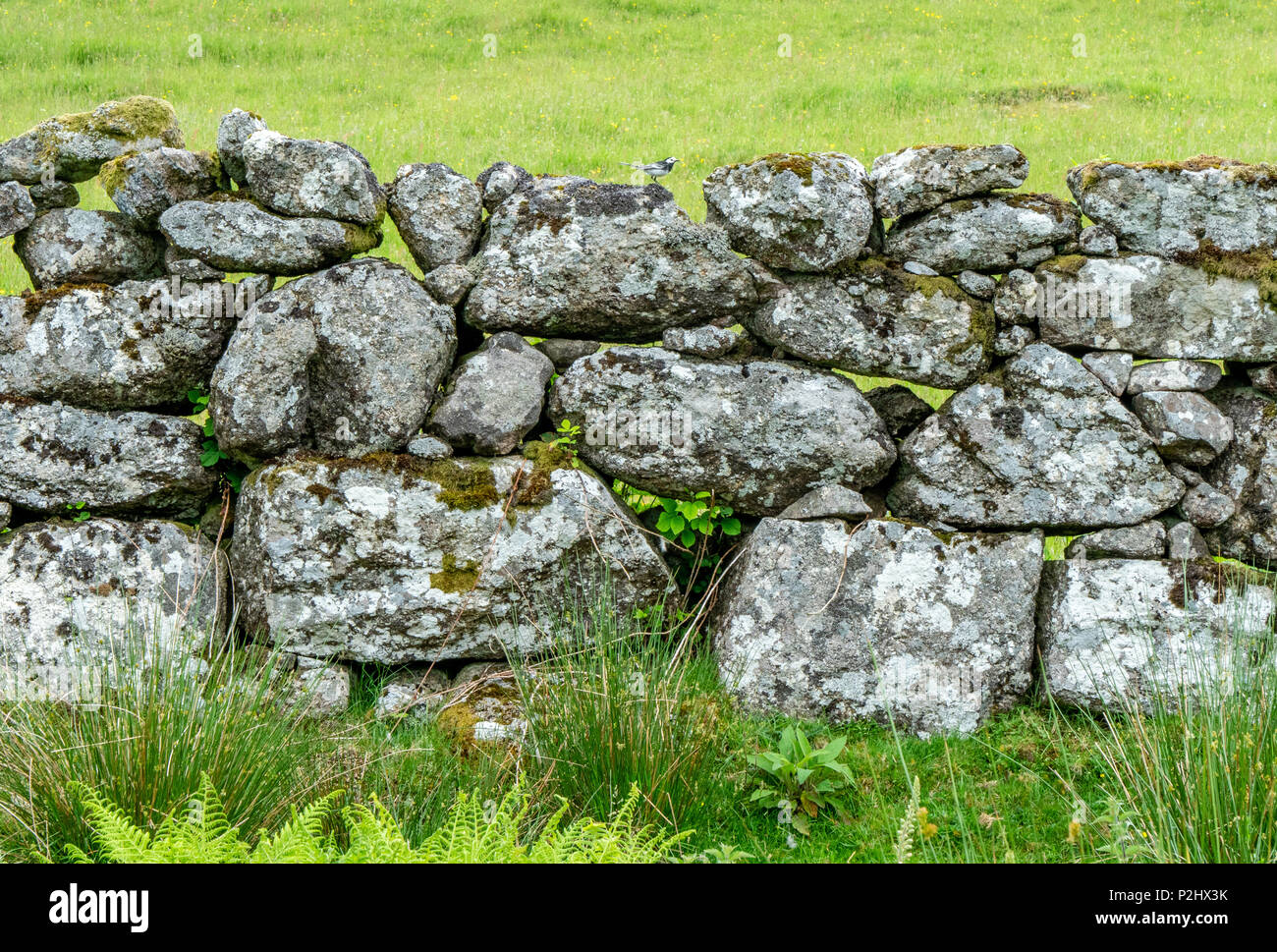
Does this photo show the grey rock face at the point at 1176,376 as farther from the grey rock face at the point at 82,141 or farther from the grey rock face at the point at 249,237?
the grey rock face at the point at 82,141

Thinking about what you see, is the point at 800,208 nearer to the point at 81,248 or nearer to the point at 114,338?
the point at 114,338

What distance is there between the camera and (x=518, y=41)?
1250 cm

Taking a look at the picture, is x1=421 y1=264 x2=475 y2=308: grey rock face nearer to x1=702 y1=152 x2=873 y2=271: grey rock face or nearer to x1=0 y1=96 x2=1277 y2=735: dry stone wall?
x1=0 y1=96 x2=1277 y2=735: dry stone wall

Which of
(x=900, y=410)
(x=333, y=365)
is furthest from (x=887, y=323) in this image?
(x=333, y=365)

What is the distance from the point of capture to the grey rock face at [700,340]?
12.9ft

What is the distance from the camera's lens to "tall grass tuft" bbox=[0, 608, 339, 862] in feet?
8.79

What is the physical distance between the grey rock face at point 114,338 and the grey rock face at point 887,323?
2145 mm

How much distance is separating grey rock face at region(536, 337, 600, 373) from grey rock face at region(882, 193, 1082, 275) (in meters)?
1.33

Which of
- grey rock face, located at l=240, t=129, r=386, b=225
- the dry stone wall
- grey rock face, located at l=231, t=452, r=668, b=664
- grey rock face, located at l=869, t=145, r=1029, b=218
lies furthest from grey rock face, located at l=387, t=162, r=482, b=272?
grey rock face, located at l=869, t=145, r=1029, b=218

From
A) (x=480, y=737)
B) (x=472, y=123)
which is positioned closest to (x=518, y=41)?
(x=472, y=123)

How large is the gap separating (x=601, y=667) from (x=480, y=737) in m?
0.60

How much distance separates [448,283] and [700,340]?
1.03 m

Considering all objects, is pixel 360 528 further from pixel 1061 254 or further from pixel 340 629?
pixel 1061 254

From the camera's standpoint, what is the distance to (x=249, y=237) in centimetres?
384
